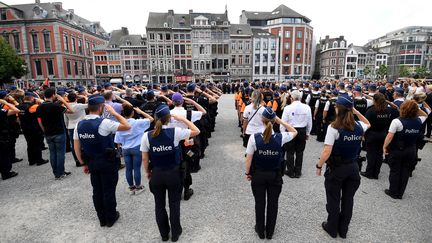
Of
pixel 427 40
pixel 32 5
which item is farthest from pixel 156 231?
pixel 427 40

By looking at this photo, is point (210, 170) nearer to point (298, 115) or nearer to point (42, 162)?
point (298, 115)

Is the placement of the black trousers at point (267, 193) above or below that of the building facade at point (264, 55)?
below

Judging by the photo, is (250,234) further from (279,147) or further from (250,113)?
(250,113)

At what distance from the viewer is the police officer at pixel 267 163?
10.8 ft

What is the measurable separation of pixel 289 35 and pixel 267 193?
65.3 m

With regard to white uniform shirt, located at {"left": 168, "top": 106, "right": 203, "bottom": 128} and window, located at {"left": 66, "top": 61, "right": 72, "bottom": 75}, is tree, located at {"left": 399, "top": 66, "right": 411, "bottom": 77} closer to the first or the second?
white uniform shirt, located at {"left": 168, "top": 106, "right": 203, "bottom": 128}

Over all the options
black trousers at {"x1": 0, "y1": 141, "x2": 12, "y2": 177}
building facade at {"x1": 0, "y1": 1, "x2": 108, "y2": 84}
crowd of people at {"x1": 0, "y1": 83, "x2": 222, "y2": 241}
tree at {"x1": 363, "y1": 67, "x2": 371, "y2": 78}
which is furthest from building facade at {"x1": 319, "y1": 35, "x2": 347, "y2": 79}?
black trousers at {"x1": 0, "y1": 141, "x2": 12, "y2": 177}

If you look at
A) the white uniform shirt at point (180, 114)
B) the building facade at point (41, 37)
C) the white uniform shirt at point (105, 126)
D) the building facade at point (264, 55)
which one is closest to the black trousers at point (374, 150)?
the white uniform shirt at point (180, 114)

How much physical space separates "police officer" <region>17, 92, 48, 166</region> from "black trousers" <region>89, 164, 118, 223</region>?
4.85 m

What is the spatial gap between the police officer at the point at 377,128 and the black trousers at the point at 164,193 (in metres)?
5.04

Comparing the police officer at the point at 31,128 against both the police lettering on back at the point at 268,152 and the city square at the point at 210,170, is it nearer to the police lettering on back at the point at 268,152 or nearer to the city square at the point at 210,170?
the city square at the point at 210,170

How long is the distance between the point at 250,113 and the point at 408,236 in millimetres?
3842

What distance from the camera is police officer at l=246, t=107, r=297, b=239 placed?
3.30 metres

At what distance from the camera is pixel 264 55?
55531mm
